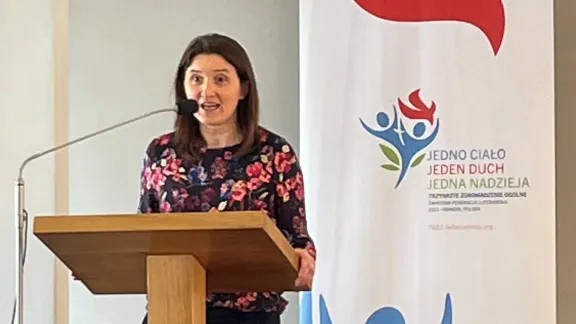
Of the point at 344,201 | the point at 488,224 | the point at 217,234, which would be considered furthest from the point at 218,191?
the point at 488,224

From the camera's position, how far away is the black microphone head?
5.93 ft

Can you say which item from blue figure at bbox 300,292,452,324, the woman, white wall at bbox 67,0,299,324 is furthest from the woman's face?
white wall at bbox 67,0,299,324

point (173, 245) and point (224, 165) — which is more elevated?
point (224, 165)

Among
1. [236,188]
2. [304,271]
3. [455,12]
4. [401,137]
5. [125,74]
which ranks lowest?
[304,271]

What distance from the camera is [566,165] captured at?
3.30 metres

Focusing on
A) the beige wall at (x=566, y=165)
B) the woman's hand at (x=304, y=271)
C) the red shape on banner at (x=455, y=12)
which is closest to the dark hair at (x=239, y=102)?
the woman's hand at (x=304, y=271)

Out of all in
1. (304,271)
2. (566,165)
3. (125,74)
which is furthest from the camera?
(125,74)

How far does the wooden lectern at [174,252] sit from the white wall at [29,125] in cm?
121

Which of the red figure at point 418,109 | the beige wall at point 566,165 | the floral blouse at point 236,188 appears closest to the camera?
the floral blouse at point 236,188

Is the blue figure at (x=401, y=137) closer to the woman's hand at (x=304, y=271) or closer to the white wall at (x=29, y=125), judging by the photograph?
the white wall at (x=29, y=125)

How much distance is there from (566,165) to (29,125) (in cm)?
198

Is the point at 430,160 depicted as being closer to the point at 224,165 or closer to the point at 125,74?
the point at 224,165

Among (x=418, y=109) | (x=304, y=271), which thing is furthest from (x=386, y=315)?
(x=304, y=271)

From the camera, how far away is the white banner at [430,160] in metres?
2.79
